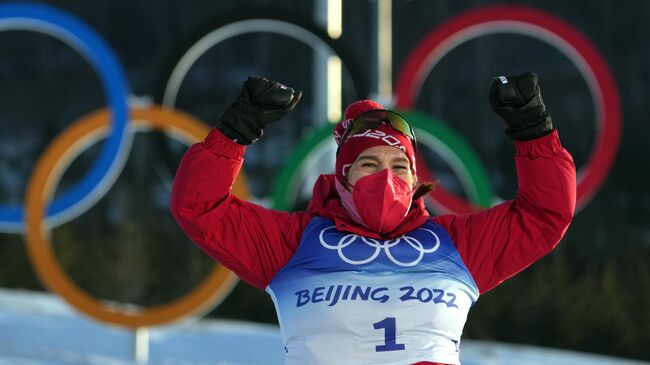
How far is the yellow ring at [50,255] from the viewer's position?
6.66 meters

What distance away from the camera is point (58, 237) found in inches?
365

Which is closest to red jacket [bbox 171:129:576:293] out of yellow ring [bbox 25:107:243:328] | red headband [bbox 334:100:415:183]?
red headband [bbox 334:100:415:183]

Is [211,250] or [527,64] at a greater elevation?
[527,64]

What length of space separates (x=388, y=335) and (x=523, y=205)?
0.53 metres

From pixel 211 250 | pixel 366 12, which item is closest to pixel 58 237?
pixel 366 12

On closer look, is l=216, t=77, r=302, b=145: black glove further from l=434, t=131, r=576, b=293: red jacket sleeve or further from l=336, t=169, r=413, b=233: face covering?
l=434, t=131, r=576, b=293: red jacket sleeve

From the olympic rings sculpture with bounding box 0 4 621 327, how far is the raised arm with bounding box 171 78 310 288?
3.39 metres

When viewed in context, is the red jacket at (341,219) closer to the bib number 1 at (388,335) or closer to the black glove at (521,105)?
the black glove at (521,105)

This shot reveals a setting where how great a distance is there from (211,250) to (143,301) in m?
6.12

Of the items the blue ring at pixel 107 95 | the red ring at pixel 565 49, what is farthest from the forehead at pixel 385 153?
the blue ring at pixel 107 95

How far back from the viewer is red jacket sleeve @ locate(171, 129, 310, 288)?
9.48 ft

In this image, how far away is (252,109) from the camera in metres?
2.92

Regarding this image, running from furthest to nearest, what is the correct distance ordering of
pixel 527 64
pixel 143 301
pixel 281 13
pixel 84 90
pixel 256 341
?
pixel 84 90 → pixel 143 301 → pixel 527 64 → pixel 256 341 → pixel 281 13

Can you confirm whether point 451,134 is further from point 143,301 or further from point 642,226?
point 143,301
